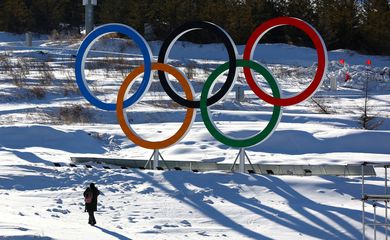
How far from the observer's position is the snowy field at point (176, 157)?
1084 cm

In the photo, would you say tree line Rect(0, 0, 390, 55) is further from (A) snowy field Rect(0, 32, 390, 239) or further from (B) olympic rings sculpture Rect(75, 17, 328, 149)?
(B) olympic rings sculpture Rect(75, 17, 328, 149)

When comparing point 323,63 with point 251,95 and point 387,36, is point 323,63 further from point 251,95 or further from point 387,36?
point 387,36

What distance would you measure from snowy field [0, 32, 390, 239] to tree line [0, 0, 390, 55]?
1054 cm

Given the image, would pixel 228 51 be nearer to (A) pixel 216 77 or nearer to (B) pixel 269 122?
(A) pixel 216 77

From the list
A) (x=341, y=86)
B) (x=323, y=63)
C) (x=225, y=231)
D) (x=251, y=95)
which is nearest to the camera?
(x=225, y=231)

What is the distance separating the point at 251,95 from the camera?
2844cm

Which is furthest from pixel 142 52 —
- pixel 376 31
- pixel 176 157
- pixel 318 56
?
pixel 376 31

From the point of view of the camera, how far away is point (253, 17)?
4769 cm

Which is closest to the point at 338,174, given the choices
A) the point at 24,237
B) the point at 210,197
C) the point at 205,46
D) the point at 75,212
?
the point at 210,197

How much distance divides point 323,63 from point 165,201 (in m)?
4.41

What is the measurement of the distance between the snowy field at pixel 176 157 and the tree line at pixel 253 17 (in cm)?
1054

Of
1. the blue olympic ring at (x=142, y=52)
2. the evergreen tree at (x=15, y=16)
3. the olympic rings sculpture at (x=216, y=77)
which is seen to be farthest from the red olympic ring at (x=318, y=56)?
the evergreen tree at (x=15, y=16)

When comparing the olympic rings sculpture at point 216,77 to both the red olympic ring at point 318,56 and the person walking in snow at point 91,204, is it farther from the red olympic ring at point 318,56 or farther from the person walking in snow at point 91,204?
the person walking in snow at point 91,204

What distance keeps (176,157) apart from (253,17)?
102ft
